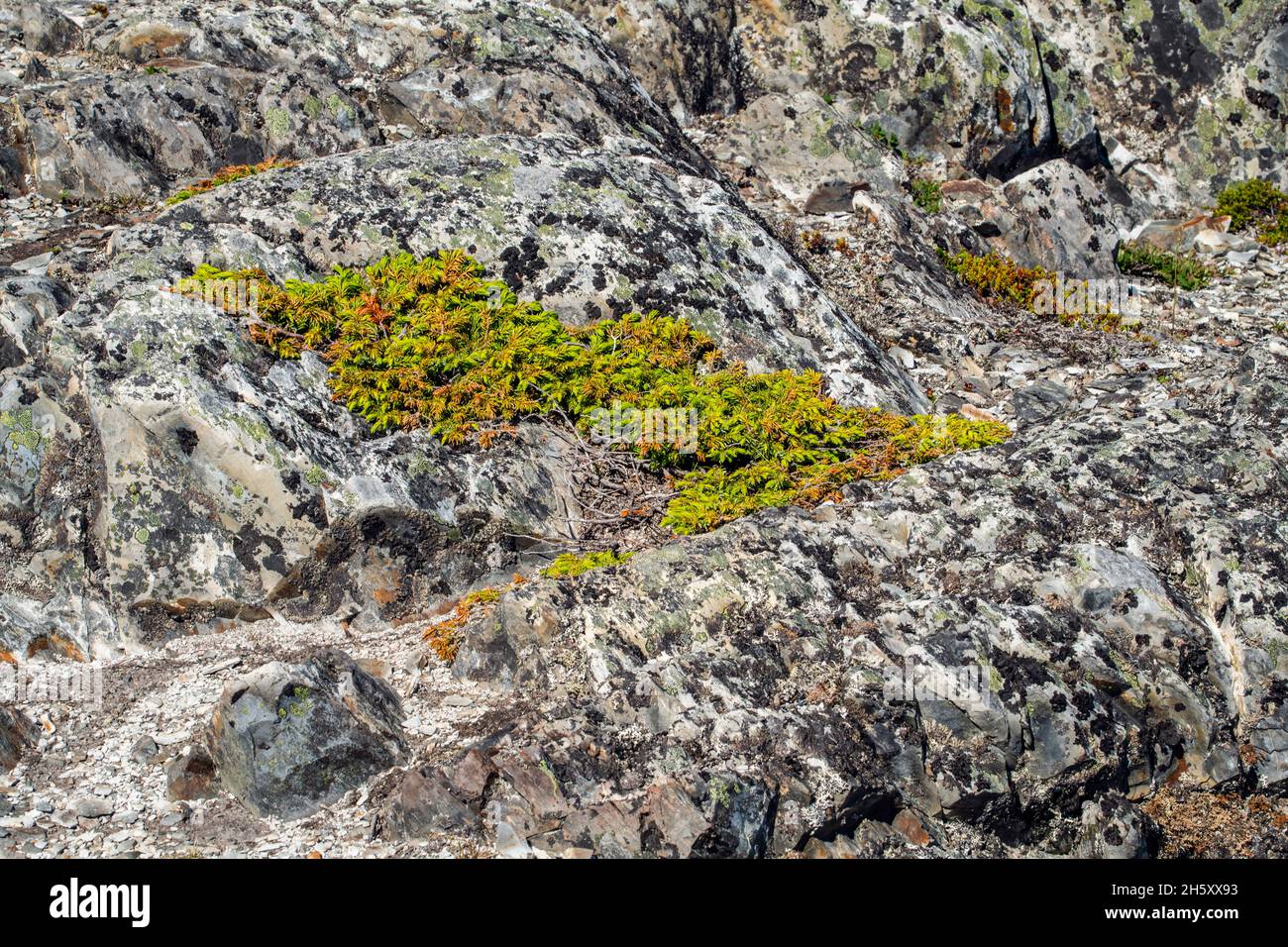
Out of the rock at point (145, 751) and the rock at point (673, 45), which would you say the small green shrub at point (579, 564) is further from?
the rock at point (673, 45)

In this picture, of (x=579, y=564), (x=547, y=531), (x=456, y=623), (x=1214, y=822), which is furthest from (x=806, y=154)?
(x=1214, y=822)

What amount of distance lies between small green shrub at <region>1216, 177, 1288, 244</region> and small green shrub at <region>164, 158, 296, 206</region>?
1582cm

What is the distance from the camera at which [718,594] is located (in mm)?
8969

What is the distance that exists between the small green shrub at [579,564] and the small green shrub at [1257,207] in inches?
584

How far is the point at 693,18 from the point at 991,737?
1428 cm

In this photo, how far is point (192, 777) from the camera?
7730 mm

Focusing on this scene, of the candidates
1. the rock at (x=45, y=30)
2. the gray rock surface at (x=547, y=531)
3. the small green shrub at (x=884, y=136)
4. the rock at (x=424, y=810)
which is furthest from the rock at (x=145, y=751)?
the small green shrub at (x=884, y=136)

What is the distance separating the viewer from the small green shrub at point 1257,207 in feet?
63.1

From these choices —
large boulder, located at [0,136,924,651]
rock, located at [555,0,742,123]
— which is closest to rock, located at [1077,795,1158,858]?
large boulder, located at [0,136,924,651]

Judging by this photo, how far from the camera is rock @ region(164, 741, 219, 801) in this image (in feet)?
25.2

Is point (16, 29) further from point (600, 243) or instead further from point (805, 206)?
point (805, 206)

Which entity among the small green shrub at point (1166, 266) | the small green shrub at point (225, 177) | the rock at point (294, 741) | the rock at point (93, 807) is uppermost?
the small green shrub at point (225, 177)

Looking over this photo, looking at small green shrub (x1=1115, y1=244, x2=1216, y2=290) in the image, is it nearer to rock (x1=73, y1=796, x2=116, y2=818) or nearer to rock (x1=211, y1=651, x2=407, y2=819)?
rock (x1=211, y1=651, x2=407, y2=819)

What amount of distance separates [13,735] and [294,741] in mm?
2152
